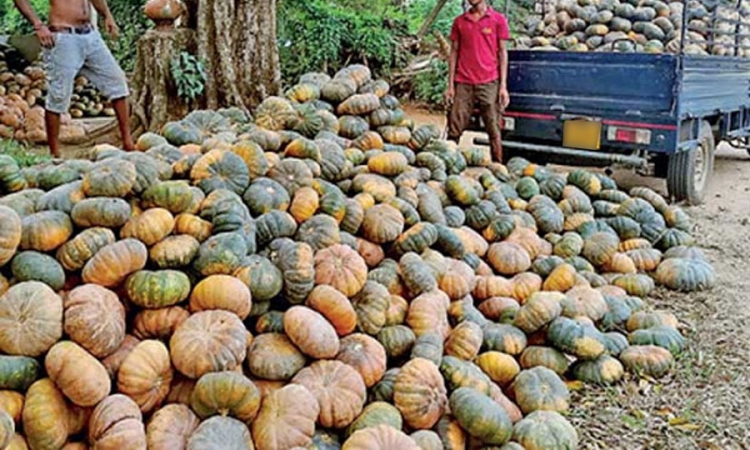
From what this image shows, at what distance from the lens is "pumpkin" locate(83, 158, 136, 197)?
2.99 metres

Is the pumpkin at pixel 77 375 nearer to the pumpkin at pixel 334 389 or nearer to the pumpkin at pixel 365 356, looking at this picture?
the pumpkin at pixel 334 389

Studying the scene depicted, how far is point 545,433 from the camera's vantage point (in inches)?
108

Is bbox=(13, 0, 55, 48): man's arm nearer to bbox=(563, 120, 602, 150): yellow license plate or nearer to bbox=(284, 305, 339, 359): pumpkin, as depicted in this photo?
bbox=(284, 305, 339, 359): pumpkin

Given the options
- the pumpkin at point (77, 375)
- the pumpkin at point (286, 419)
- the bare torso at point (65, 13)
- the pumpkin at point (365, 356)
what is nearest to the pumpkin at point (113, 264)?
the pumpkin at point (77, 375)

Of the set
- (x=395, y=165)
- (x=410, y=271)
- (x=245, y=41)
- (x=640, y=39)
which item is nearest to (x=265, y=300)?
(x=410, y=271)

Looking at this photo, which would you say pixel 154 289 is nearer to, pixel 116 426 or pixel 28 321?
pixel 28 321

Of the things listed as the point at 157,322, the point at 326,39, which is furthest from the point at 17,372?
the point at 326,39

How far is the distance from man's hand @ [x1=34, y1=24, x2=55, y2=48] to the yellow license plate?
15.1 ft

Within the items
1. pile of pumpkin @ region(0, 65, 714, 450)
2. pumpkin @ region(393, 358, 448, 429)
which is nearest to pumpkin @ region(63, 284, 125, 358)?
pile of pumpkin @ region(0, 65, 714, 450)

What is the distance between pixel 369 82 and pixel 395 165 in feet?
3.69

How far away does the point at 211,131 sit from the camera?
175 inches

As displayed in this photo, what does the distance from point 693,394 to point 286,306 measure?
6.26 ft

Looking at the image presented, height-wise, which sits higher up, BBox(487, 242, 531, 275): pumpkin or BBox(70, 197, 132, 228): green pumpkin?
BBox(70, 197, 132, 228): green pumpkin

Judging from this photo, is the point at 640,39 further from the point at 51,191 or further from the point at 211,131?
the point at 51,191
